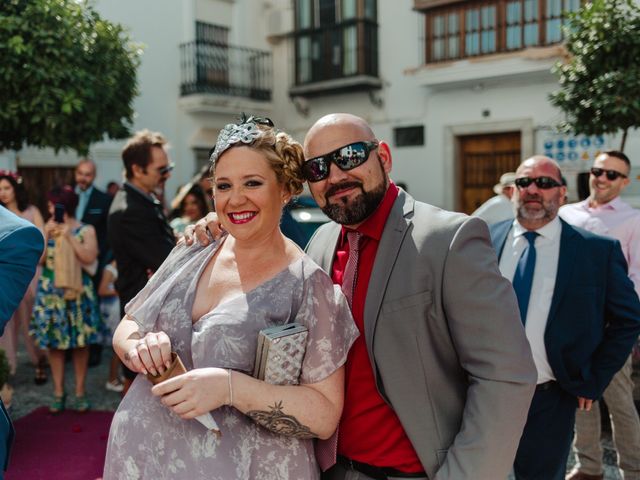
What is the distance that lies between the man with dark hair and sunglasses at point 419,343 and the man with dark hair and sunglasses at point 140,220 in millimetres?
2475

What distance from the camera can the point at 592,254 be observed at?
10.0ft

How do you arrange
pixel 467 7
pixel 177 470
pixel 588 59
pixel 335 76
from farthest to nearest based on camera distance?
1. pixel 335 76
2. pixel 467 7
3. pixel 588 59
4. pixel 177 470

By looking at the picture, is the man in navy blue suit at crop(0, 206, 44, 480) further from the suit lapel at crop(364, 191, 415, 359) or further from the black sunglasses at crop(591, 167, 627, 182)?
the black sunglasses at crop(591, 167, 627, 182)

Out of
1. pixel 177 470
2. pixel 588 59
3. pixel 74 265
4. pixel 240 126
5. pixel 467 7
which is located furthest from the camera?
pixel 467 7

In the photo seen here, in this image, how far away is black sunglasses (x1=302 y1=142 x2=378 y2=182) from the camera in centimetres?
203

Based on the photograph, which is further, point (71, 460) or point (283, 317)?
point (71, 460)

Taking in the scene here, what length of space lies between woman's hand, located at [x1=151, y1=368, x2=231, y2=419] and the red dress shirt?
0.43m

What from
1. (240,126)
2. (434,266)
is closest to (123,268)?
(240,126)

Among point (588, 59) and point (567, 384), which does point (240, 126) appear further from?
point (588, 59)

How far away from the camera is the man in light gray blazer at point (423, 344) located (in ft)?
6.04

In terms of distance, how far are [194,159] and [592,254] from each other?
46.3ft

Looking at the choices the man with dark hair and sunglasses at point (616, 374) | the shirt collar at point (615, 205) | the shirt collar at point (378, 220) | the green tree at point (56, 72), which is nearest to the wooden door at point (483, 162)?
the green tree at point (56, 72)

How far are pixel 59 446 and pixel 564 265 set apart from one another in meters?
3.81

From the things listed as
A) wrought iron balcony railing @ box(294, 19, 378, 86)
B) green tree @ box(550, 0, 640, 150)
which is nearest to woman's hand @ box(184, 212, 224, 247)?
green tree @ box(550, 0, 640, 150)
